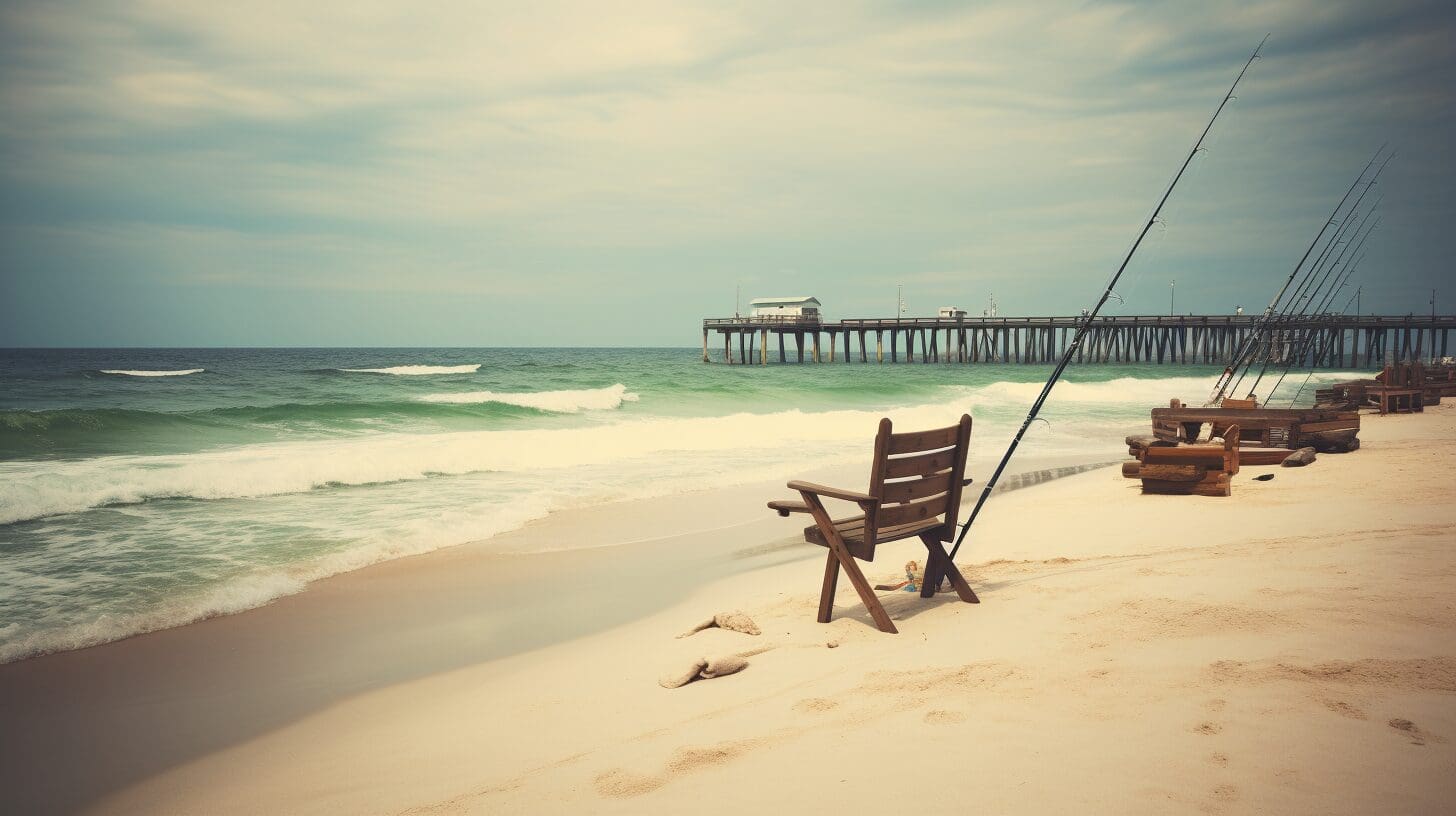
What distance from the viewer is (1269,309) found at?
14.5 meters

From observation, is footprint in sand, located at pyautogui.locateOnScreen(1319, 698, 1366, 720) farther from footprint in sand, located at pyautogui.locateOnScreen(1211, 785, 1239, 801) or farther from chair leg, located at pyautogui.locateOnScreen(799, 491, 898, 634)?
chair leg, located at pyautogui.locateOnScreen(799, 491, 898, 634)

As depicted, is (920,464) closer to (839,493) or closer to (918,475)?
(918,475)

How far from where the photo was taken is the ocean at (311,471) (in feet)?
21.4

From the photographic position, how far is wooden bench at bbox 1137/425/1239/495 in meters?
8.53

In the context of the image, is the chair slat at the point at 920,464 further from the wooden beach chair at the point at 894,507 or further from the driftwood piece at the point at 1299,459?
the driftwood piece at the point at 1299,459

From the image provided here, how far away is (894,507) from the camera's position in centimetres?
465

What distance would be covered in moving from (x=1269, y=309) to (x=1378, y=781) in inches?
580

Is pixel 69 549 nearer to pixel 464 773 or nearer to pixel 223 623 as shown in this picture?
pixel 223 623

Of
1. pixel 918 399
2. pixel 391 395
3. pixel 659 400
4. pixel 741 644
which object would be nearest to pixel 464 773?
pixel 741 644

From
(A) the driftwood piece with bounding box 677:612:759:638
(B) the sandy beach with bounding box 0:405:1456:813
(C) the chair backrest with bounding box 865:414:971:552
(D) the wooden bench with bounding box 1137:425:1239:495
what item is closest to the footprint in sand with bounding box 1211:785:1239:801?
(B) the sandy beach with bounding box 0:405:1456:813

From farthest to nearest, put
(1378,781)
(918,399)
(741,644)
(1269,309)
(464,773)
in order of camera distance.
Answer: (918,399)
(1269,309)
(741,644)
(464,773)
(1378,781)

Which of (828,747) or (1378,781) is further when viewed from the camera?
(828,747)

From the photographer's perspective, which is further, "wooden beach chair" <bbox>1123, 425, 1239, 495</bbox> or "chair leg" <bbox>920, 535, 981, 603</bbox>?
"wooden beach chair" <bbox>1123, 425, 1239, 495</bbox>

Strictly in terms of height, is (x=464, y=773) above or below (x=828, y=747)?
below
